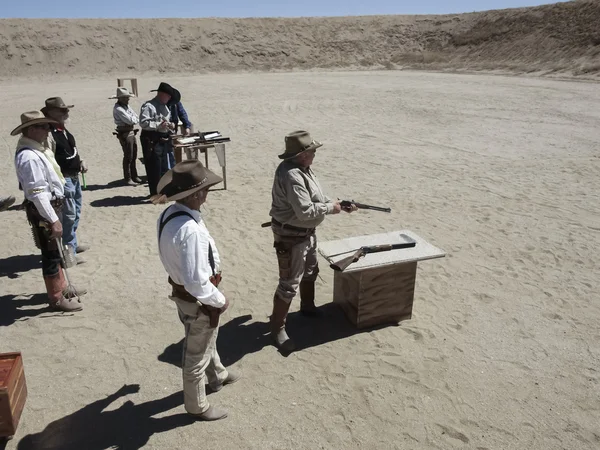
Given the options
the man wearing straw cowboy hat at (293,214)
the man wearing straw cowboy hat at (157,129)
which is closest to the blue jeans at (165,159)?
the man wearing straw cowboy hat at (157,129)

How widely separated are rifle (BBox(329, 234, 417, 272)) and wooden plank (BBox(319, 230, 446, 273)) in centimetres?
5

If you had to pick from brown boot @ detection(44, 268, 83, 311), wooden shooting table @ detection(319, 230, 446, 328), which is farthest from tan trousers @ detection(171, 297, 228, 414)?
brown boot @ detection(44, 268, 83, 311)

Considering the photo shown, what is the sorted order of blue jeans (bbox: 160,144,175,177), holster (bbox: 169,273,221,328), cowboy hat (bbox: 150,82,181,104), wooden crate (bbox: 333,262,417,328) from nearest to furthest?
1. holster (bbox: 169,273,221,328)
2. wooden crate (bbox: 333,262,417,328)
3. cowboy hat (bbox: 150,82,181,104)
4. blue jeans (bbox: 160,144,175,177)

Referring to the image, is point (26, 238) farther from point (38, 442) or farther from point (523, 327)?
point (523, 327)

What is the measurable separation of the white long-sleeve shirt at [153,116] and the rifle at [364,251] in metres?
5.31

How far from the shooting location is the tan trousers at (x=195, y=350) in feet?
12.0

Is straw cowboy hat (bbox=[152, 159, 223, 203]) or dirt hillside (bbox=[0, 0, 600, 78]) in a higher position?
dirt hillside (bbox=[0, 0, 600, 78])

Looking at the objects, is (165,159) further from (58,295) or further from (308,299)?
(308,299)

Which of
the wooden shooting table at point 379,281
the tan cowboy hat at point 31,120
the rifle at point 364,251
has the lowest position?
the wooden shooting table at point 379,281

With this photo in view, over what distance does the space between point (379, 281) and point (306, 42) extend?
4644cm

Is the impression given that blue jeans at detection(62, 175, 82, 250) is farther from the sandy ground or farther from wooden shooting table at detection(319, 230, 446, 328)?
wooden shooting table at detection(319, 230, 446, 328)

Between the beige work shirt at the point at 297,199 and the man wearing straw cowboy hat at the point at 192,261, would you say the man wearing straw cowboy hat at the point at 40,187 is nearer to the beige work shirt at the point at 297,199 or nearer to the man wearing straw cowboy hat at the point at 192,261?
the man wearing straw cowboy hat at the point at 192,261

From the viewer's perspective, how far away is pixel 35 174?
16.3 ft

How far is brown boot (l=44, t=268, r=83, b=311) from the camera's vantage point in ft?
18.0
